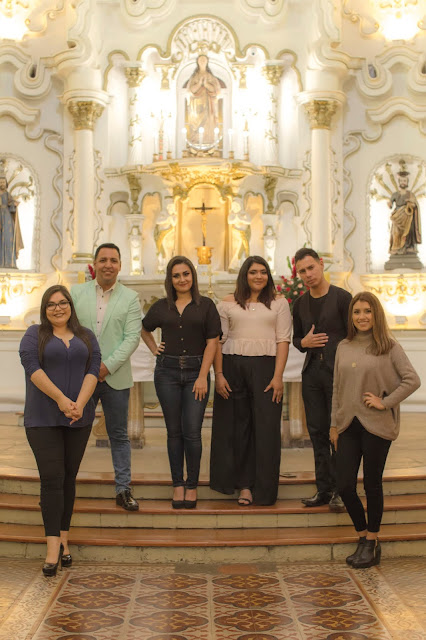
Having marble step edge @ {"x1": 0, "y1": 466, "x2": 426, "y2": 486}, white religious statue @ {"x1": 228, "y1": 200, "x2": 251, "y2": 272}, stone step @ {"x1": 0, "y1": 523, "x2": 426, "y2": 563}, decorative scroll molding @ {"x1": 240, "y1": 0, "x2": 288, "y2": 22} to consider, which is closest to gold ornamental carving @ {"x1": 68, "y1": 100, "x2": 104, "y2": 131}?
white religious statue @ {"x1": 228, "y1": 200, "x2": 251, "y2": 272}

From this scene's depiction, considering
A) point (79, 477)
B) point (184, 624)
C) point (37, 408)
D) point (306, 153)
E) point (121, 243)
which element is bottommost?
point (184, 624)

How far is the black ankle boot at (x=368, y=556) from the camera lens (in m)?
4.83

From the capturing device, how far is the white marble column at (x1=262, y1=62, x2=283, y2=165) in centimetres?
1152

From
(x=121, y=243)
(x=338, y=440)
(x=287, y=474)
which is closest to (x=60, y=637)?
(x=338, y=440)

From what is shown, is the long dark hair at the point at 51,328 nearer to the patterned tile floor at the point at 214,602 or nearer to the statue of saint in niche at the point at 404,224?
the patterned tile floor at the point at 214,602

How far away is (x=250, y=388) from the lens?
17.9 ft

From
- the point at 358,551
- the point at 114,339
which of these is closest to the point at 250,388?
the point at 114,339

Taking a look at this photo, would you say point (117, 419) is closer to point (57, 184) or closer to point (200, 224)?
point (200, 224)

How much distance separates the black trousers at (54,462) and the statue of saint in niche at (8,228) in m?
7.08

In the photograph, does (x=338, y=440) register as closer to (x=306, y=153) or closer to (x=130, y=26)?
(x=306, y=153)

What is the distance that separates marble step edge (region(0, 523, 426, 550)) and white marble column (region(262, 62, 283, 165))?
23.0ft

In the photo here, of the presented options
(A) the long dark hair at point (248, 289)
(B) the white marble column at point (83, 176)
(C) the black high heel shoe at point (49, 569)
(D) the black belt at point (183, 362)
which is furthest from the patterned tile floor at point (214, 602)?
(B) the white marble column at point (83, 176)

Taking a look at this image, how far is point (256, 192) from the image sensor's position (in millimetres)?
11617

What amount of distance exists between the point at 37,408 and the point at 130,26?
320 inches
